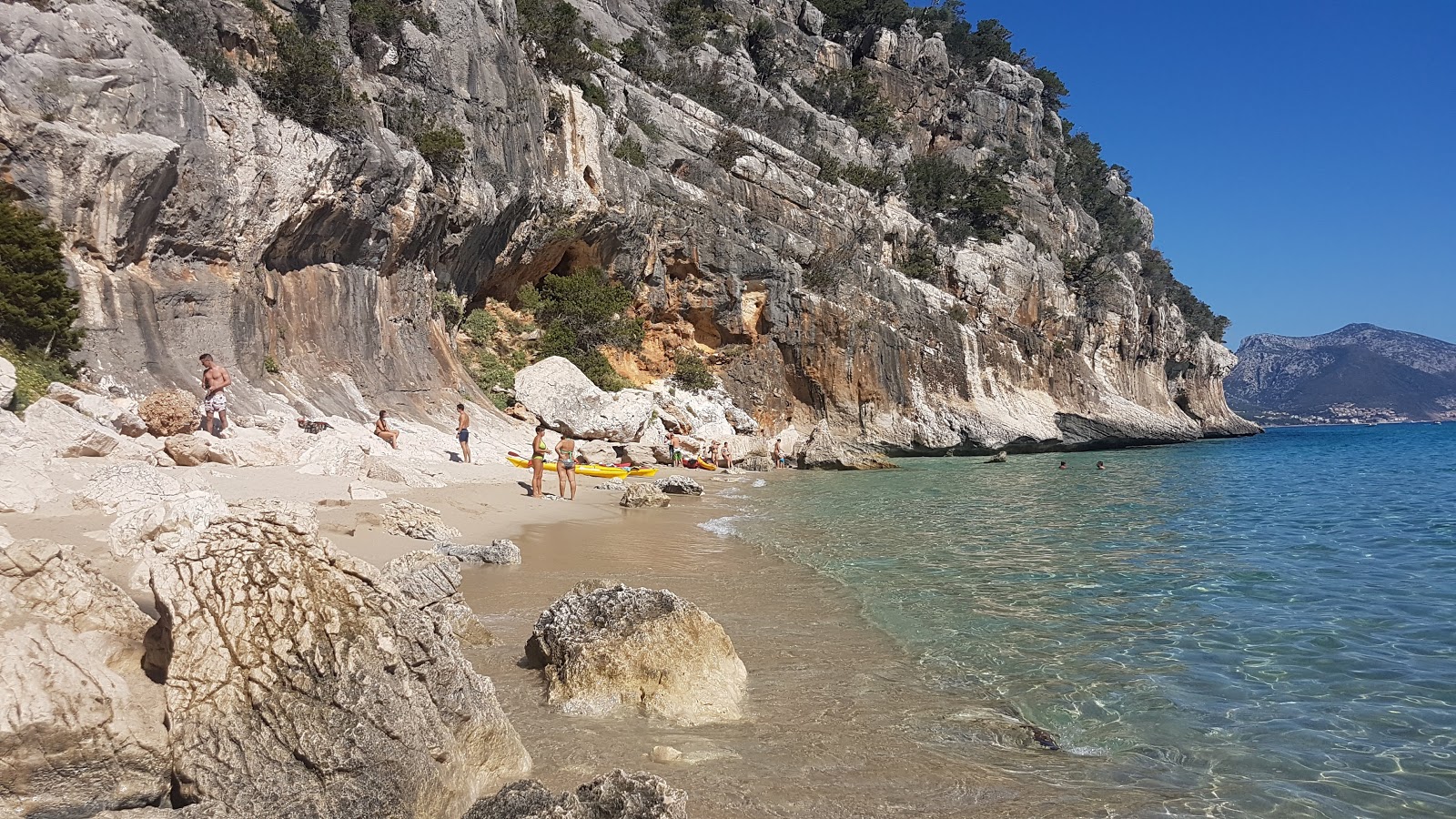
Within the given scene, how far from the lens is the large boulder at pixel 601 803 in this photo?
259 cm

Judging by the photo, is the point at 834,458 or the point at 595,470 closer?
the point at 595,470

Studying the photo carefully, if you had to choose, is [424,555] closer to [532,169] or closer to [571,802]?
[571,802]

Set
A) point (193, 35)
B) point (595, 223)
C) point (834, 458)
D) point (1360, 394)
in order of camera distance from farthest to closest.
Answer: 1. point (1360, 394)
2. point (595, 223)
3. point (834, 458)
4. point (193, 35)

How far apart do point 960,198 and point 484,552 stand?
1706 inches

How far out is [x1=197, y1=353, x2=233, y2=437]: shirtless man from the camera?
11.3m

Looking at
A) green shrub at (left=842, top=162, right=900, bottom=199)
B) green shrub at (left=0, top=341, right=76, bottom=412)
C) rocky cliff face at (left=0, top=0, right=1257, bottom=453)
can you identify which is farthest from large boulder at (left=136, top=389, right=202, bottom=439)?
green shrub at (left=842, top=162, right=900, bottom=199)

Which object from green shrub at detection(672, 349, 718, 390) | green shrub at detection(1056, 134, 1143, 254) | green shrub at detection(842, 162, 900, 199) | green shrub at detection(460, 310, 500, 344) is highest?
green shrub at detection(1056, 134, 1143, 254)

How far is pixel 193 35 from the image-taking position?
51.7 ft

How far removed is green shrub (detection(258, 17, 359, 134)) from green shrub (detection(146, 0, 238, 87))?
0.92 metres

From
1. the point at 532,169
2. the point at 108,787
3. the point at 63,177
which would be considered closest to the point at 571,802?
the point at 108,787

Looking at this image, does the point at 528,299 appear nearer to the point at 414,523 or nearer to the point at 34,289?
the point at 34,289

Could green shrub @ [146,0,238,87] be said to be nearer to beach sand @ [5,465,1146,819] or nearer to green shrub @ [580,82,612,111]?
beach sand @ [5,465,1146,819]

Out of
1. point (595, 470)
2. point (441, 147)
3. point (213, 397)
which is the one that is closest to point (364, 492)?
point (213, 397)

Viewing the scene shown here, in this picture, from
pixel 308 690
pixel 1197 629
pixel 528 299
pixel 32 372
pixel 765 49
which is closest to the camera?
pixel 308 690
